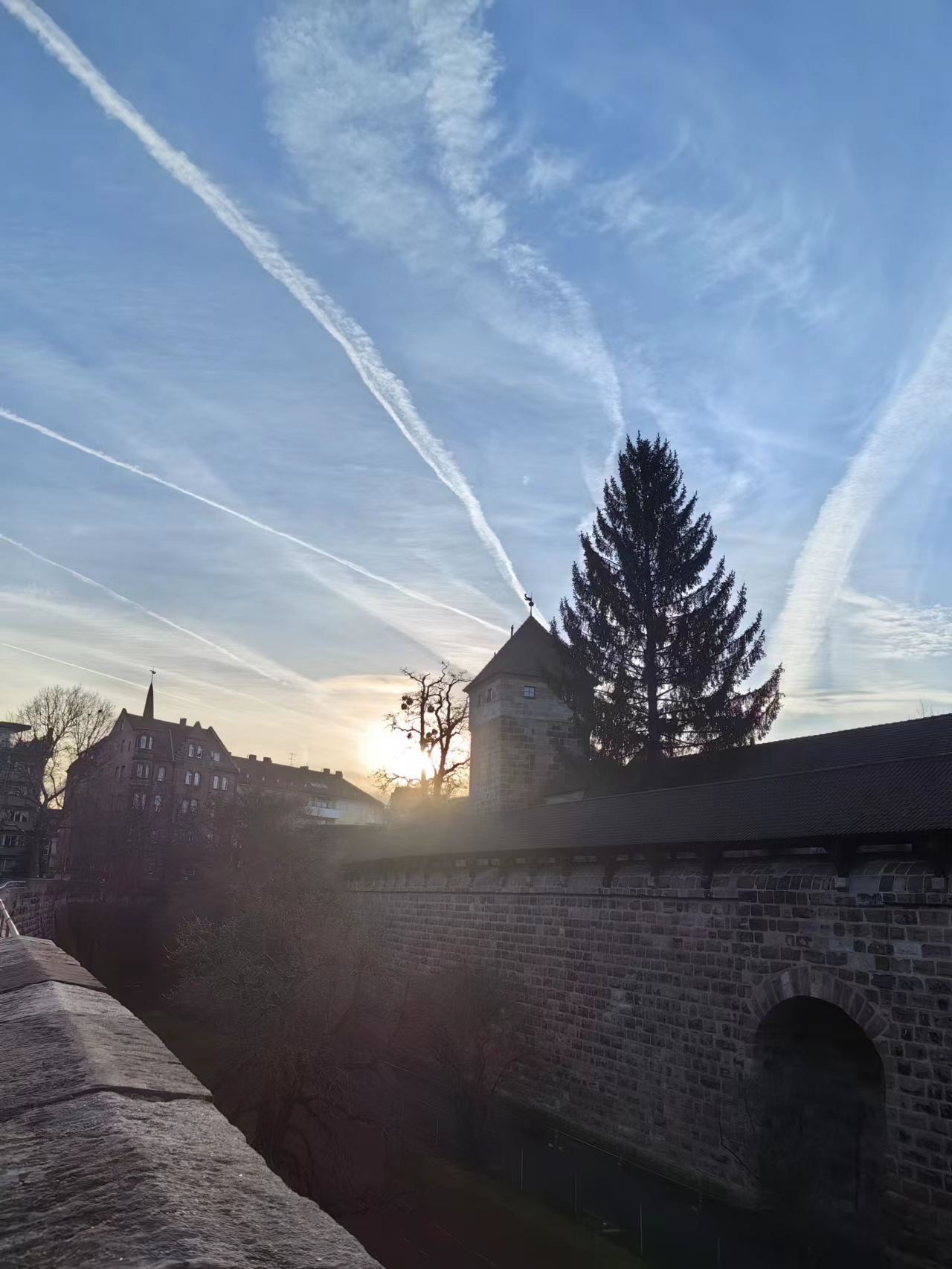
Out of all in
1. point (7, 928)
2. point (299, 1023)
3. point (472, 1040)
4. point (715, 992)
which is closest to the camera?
point (7, 928)

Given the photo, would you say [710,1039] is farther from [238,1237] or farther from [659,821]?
[238,1237]

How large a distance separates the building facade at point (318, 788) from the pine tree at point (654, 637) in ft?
160

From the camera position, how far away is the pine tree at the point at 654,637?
86.9 feet

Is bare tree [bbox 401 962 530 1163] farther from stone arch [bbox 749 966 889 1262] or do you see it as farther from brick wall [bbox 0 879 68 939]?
brick wall [bbox 0 879 68 939]

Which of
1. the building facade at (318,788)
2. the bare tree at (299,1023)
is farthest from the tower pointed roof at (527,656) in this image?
the building facade at (318,788)

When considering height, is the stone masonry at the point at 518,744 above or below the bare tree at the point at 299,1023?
above

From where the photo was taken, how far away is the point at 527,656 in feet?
107

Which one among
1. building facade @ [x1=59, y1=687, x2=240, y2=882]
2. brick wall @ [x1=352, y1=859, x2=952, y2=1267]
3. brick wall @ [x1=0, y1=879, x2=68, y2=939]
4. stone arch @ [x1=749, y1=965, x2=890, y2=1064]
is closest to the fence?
brick wall @ [x1=352, y1=859, x2=952, y2=1267]

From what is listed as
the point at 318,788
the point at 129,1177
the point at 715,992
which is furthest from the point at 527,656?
the point at 318,788

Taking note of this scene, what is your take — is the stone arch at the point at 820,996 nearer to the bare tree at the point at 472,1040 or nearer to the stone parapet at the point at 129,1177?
the bare tree at the point at 472,1040

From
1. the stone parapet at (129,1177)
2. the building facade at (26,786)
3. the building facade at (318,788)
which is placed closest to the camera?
the stone parapet at (129,1177)

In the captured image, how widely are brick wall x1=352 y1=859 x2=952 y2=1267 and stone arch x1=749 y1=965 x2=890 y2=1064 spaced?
19 mm

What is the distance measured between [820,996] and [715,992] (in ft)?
5.51

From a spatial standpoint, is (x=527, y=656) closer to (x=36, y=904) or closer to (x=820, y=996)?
(x=36, y=904)
